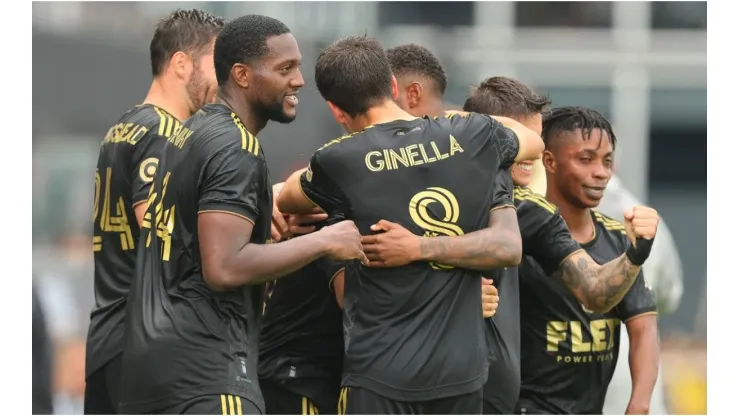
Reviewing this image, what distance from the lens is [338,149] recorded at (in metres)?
5.01

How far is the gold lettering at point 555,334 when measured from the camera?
19.7 feet

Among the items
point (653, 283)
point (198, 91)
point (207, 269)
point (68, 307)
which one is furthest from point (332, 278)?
point (68, 307)

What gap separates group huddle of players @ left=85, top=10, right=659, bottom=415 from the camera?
468 centimetres

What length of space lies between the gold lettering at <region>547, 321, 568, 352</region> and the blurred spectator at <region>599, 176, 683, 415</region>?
5.36 ft

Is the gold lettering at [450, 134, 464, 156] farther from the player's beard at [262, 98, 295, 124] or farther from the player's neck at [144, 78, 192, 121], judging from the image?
the player's neck at [144, 78, 192, 121]

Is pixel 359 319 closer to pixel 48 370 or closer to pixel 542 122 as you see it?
pixel 542 122

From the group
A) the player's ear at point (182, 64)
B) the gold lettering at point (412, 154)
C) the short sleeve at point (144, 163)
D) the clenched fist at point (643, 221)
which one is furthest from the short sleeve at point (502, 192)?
the player's ear at point (182, 64)

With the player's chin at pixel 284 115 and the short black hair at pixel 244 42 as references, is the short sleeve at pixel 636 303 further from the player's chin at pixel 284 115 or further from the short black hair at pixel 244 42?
the short black hair at pixel 244 42

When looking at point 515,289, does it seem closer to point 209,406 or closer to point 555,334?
point 555,334

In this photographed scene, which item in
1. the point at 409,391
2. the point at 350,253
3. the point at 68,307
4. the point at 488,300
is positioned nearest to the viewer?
the point at 350,253

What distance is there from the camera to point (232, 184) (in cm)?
460

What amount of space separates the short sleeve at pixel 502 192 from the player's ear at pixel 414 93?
1.11 m

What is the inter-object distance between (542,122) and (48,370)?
5597 millimetres

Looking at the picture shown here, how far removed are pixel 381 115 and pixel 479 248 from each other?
70 centimetres
